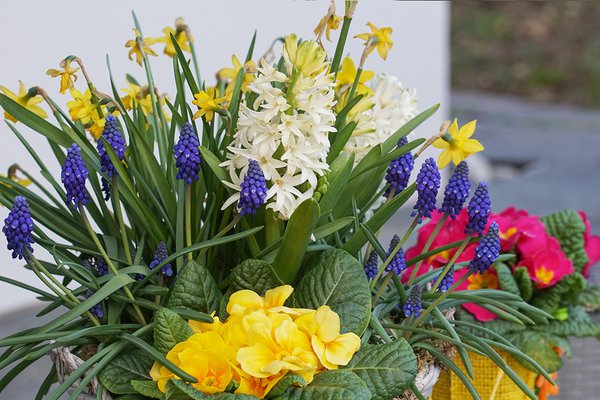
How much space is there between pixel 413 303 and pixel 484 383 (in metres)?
0.30

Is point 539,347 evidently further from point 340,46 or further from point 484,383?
point 340,46

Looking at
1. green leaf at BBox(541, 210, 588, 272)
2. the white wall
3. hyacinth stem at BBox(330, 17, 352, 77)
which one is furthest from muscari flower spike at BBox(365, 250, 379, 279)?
the white wall

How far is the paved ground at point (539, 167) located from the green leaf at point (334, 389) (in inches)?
34.1

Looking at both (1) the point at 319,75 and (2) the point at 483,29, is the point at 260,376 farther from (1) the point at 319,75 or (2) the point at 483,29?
(2) the point at 483,29

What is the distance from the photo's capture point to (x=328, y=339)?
816 mm

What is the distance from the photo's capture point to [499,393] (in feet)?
3.96

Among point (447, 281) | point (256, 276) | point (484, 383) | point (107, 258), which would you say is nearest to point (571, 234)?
point (484, 383)

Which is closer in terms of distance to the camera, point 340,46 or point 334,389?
point 334,389

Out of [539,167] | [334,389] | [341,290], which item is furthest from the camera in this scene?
[539,167]

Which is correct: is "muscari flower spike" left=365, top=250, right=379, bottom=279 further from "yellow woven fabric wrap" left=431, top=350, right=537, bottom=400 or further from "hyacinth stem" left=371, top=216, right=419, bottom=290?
"yellow woven fabric wrap" left=431, top=350, right=537, bottom=400

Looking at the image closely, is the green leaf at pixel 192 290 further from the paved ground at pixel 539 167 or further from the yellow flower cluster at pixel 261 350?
the paved ground at pixel 539 167

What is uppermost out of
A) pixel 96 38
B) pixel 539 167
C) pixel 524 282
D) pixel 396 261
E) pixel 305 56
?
pixel 96 38

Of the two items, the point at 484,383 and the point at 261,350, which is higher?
the point at 261,350

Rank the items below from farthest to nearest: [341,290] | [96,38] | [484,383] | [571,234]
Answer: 1. [96,38]
2. [571,234]
3. [484,383]
4. [341,290]
